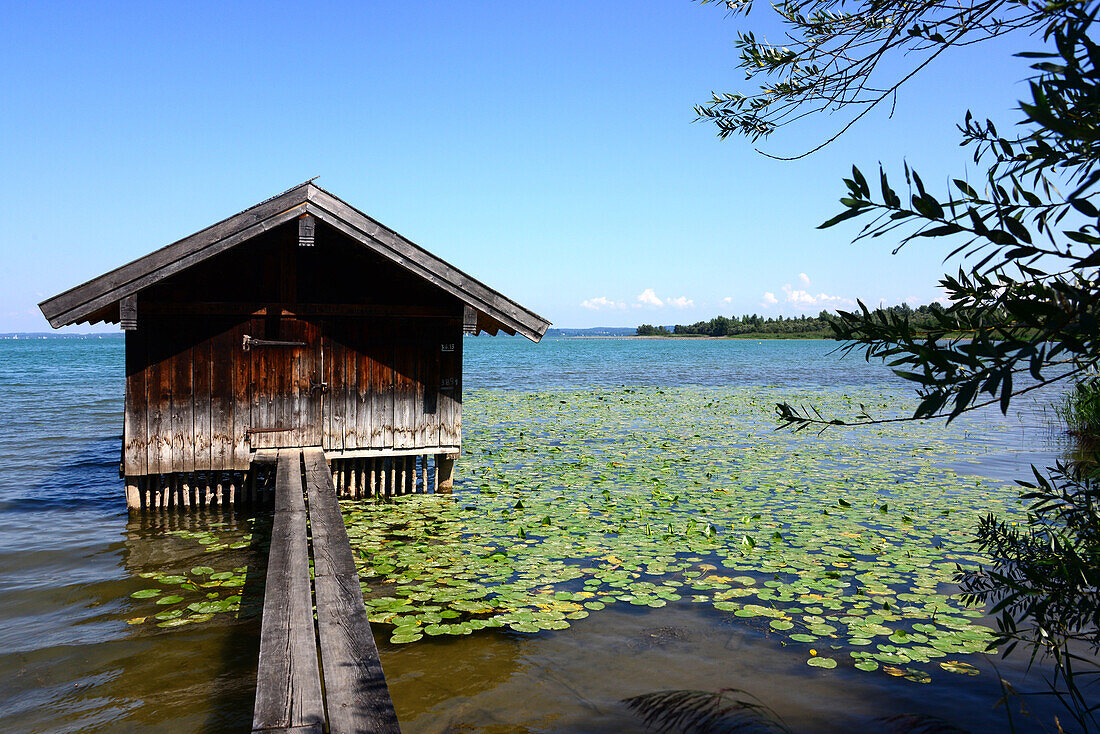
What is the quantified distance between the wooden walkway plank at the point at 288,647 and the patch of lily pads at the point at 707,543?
1.16 metres

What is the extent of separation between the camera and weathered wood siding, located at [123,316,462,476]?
29.0 feet

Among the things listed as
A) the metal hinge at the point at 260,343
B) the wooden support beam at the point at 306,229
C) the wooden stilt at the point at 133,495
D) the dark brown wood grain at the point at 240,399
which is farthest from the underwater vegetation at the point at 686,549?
the wooden support beam at the point at 306,229

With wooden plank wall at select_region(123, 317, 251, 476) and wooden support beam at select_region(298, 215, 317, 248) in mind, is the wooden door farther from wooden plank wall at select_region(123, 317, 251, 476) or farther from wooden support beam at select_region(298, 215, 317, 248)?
wooden support beam at select_region(298, 215, 317, 248)

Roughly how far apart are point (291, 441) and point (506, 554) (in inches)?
131

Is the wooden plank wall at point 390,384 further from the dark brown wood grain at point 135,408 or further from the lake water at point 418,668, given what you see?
the dark brown wood grain at point 135,408

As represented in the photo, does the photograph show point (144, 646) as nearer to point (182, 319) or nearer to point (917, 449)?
point (182, 319)

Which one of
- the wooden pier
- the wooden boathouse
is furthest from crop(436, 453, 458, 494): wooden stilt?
the wooden pier

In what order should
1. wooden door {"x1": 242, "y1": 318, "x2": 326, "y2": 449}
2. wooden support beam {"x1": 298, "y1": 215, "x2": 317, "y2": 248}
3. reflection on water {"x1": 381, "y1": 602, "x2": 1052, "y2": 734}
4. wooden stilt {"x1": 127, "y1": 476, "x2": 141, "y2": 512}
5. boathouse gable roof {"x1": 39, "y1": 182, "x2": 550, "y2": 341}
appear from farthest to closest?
wooden stilt {"x1": 127, "y1": 476, "x2": 141, "y2": 512}
wooden door {"x1": 242, "y1": 318, "x2": 326, "y2": 449}
wooden support beam {"x1": 298, "y1": 215, "x2": 317, "y2": 248}
boathouse gable roof {"x1": 39, "y1": 182, "x2": 550, "y2": 341}
reflection on water {"x1": 381, "y1": 602, "x2": 1052, "y2": 734}

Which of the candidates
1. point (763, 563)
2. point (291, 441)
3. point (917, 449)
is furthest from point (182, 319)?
point (917, 449)

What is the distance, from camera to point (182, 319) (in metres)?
8.88

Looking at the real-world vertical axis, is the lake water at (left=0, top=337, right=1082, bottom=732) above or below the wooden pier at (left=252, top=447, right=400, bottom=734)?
below

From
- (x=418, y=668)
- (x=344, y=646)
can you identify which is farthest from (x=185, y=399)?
(x=344, y=646)

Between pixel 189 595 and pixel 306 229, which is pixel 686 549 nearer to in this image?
pixel 189 595

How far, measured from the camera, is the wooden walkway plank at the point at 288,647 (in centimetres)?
338
